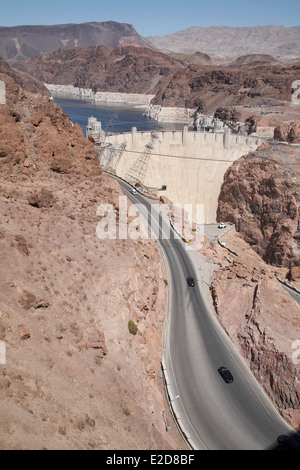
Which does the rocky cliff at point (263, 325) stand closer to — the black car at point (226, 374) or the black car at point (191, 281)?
the black car at point (191, 281)

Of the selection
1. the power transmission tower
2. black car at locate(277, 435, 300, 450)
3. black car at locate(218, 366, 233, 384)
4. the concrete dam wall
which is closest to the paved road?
black car at locate(218, 366, 233, 384)

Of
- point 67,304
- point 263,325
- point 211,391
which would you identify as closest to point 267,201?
point 263,325

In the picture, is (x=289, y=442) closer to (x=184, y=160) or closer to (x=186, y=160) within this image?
(x=186, y=160)

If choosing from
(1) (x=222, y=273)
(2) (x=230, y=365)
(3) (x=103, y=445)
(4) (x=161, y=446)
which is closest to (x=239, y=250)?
(1) (x=222, y=273)

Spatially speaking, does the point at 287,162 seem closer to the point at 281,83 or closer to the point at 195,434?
the point at 195,434

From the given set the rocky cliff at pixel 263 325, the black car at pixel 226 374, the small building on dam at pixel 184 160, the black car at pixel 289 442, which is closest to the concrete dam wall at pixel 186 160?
the small building on dam at pixel 184 160
